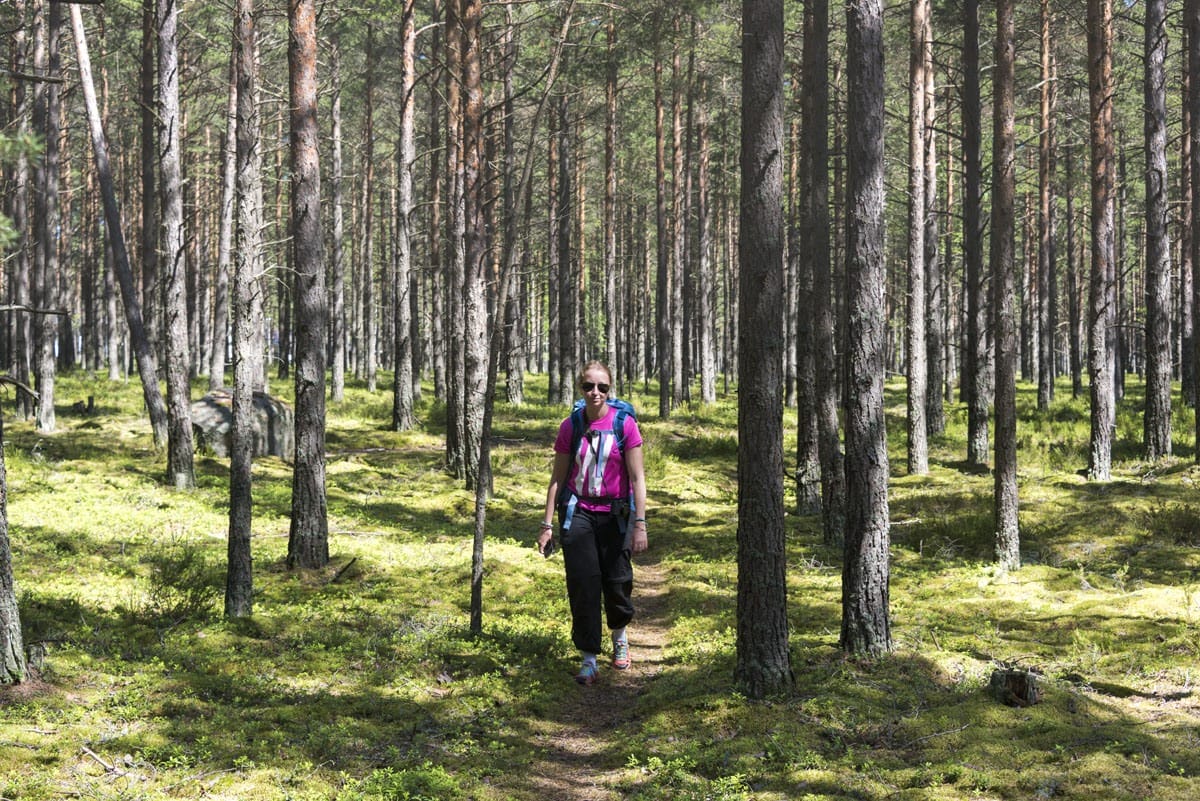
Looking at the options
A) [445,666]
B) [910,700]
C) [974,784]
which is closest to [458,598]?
[445,666]

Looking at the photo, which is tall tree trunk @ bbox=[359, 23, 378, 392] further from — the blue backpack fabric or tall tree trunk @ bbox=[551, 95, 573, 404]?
the blue backpack fabric

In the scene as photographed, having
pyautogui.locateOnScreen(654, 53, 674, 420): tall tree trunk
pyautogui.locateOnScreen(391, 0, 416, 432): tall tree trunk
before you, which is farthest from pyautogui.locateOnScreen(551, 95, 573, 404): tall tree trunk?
pyautogui.locateOnScreen(391, 0, 416, 432): tall tree trunk

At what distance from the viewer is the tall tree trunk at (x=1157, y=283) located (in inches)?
604

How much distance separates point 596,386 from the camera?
21.6ft

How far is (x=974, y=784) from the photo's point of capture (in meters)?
4.60

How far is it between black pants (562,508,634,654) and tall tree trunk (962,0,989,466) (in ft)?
26.3

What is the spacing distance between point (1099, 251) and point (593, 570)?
1281cm

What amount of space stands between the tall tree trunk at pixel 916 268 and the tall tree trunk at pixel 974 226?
82 cm

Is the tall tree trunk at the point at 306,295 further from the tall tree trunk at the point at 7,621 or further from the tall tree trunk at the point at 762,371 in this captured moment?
the tall tree trunk at the point at 762,371

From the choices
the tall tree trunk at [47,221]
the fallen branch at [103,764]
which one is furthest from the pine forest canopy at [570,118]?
the fallen branch at [103,764]

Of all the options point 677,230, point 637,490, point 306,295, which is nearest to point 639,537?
point 637,490

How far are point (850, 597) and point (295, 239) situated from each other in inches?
238

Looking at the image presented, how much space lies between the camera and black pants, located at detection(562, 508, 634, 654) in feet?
21.6

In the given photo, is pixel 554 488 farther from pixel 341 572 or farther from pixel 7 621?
pixel 7 621
